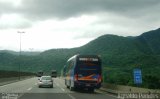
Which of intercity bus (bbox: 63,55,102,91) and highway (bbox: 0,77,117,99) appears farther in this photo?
intercity bus (bbox: 63,55,102,91)

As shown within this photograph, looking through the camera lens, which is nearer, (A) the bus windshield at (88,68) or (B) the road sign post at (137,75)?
(B) the road sign post at (137,75)

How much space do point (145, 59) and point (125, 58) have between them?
14569mm

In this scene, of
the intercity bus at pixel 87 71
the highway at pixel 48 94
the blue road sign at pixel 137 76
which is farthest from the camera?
the intercity bus at pixel 87 71

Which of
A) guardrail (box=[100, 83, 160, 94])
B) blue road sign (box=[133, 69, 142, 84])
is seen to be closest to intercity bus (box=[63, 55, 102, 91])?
guardrail (box=[100, 83, 160, 94])

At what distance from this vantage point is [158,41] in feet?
635

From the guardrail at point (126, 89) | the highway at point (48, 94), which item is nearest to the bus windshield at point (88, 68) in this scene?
the highway at point (48, 94)

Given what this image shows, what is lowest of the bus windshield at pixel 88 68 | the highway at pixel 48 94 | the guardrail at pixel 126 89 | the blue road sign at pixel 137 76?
the highway at pixel 48 94

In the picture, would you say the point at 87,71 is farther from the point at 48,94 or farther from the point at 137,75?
the point at 137,75

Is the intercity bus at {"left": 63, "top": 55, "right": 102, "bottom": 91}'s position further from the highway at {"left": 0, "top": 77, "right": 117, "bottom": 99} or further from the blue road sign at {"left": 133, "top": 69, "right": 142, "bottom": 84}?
the blue road sign at {"left": 133, "top": 69, "right": 142, "bottom": 84}

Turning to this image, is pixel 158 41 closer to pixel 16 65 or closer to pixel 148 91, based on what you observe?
pixel 16 65

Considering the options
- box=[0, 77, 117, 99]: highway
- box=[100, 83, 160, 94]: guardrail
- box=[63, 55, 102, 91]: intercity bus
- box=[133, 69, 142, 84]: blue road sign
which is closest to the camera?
box=[100, 83, 160, 94]: guardrail

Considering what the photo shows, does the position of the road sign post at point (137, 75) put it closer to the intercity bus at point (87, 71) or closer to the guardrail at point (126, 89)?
the guardrail at point (126, 89)

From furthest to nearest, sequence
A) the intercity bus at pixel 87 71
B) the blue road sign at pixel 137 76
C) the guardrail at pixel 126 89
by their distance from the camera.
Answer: the intercity bus at pixel 87 71
the blue road sign at pixel 137 76
the guardrail at pixel 126 89

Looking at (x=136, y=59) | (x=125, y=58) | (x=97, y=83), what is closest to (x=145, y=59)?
(x=136, y=59)
